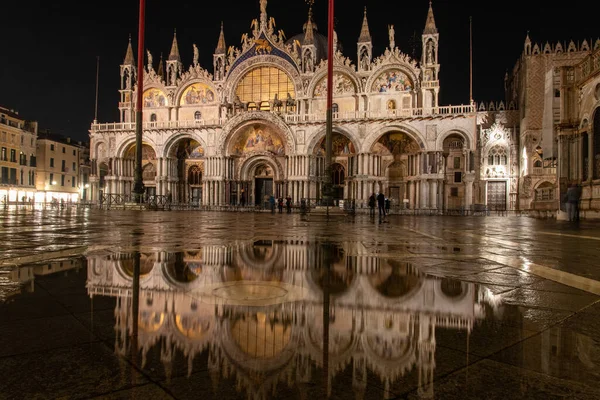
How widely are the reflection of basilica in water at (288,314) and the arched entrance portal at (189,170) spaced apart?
3531 cm

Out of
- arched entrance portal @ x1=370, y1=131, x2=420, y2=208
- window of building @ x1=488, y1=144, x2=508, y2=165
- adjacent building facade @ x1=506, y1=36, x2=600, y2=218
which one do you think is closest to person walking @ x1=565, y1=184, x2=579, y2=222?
adjacent building facade @ x1=506, y1=36, x2=600, y2=218

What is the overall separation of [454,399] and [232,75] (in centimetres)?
3854

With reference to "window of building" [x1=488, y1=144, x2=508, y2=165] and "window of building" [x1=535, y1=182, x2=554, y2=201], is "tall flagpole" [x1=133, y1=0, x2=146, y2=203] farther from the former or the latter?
"window of building" [x1=488, y1=144, x2=508, y2=165]

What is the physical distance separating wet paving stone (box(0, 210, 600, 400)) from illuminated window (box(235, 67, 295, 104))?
34.0 m

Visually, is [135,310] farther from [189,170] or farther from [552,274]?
[189,170]

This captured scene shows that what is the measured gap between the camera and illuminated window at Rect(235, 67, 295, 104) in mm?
36500

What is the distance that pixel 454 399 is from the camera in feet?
4.77

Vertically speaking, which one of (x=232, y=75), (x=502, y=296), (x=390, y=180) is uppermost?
(x=232, y=75)

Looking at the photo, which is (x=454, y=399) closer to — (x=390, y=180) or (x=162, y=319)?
(x=162, y=319)

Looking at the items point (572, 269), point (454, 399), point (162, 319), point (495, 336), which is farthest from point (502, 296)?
point (162, 319)

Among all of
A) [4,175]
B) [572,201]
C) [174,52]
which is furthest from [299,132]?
[4,175]

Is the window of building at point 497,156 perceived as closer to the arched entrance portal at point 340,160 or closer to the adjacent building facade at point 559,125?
the adjacent building facade at point 559,125

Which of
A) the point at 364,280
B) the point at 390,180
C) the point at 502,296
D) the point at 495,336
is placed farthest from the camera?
the point at 390,180

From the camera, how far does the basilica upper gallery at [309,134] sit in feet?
104
